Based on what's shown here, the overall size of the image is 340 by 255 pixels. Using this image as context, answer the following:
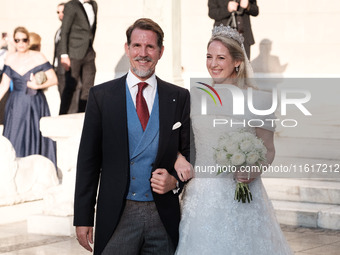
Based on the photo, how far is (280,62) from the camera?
1659 centimetres

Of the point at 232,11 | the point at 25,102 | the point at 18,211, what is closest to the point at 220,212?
the point at 18,211

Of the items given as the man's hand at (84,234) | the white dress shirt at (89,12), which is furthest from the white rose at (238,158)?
the white dress shirt at (89,12)

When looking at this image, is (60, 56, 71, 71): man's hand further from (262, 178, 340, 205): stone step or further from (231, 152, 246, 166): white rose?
(231, 152, 246, 166): white rose

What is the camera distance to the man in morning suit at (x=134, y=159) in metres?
4.33

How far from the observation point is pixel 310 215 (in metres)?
8.27

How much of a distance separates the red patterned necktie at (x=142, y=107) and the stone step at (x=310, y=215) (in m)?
4.09

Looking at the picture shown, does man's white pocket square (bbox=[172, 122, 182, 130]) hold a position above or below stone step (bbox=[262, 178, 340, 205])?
above

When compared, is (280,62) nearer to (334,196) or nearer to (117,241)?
(334,196)

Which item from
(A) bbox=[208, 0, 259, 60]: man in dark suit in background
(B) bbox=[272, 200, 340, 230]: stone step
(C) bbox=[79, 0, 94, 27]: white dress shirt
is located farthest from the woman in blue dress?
(B) bbox=[272, 200, 340, 230]: stone step

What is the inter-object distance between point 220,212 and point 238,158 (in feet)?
1.08

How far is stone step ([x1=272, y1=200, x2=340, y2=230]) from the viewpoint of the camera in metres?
8.13

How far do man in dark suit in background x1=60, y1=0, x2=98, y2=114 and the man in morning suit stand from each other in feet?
27.3

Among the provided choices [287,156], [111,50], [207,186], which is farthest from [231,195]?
[111,50]

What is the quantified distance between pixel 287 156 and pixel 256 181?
17.4 ft
